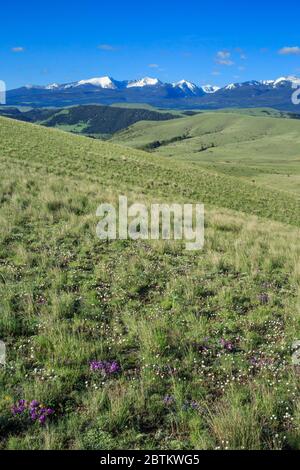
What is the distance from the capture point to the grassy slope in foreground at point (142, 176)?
36.7 metres

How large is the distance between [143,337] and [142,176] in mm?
35451

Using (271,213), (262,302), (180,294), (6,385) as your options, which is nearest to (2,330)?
(6,385)

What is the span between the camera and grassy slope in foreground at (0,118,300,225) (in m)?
36.7

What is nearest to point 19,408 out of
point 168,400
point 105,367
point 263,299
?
point 105,367

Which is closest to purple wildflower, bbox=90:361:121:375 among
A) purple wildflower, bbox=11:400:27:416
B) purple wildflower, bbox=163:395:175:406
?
purple wildflower, bbox=163:395:175:406

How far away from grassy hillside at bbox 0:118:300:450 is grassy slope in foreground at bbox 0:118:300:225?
18.7 meters

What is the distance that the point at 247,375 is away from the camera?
7309 millimetres

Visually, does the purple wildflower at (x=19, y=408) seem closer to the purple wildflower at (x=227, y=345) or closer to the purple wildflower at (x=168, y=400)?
the purple wildflower at (x=168, y=400)

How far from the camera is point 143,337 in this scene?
8320 millimetres

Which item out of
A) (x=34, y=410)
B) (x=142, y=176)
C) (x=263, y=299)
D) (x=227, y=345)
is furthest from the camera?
(x=142, y=176)

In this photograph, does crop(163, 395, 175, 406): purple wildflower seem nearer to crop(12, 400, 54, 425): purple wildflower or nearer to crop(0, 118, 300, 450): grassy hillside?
crop(0, 118, 300, 450): grassy hillside

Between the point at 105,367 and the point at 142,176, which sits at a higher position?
the point at 142,176

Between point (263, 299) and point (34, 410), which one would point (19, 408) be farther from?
point (263, 299)

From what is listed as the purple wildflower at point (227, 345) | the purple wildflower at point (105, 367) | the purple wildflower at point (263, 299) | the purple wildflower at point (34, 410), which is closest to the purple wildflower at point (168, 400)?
the purple wildflower at point (105, 367)
